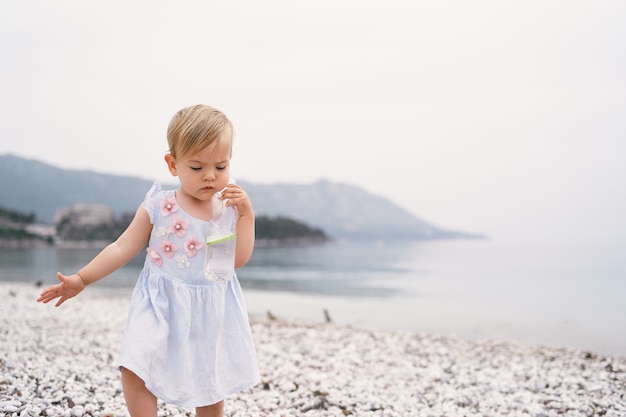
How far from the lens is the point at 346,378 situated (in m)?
6.91

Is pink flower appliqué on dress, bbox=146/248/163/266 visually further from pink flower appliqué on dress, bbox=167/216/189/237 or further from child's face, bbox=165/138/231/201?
child's face, bbox=165/138/231/201

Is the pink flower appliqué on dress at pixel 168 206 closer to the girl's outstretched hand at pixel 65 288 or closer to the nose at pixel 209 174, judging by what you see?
the nose at pixel 209 174

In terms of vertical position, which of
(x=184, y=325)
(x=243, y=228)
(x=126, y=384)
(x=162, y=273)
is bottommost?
(x=126, y=384)

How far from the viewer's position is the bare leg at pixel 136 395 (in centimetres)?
307

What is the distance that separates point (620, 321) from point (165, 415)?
20.4 metres

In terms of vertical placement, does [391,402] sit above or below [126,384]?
below

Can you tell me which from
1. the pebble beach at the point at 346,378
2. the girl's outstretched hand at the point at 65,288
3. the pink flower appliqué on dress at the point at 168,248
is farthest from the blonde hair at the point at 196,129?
the pebble beach at the point at 346,378

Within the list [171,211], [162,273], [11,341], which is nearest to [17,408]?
[162,273]

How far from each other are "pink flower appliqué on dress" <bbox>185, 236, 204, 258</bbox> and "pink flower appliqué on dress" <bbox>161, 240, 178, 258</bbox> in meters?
0.07

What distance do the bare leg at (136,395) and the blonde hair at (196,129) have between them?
4.18ft

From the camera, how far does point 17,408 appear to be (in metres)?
4.11

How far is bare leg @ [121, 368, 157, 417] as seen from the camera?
10.1 ft

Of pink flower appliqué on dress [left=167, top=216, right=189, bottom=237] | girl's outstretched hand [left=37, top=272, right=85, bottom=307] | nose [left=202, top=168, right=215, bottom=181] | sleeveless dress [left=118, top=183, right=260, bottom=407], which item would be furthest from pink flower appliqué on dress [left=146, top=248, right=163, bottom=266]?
nose [left=202, top=168, right=215, bottom=181]

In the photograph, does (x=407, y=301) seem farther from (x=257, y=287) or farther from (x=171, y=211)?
(x=171, y=211)
